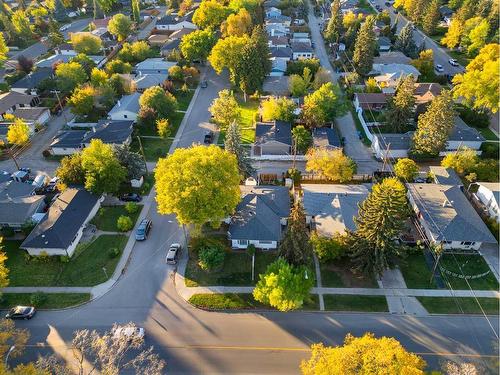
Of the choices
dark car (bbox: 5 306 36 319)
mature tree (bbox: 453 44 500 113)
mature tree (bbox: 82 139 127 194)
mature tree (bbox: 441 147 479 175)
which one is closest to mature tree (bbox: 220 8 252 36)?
mature tree (bbox: 453 44 500 113)

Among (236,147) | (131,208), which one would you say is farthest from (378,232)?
(131,208)

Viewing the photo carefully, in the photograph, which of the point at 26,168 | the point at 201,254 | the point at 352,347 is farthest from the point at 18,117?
the point at 352,347

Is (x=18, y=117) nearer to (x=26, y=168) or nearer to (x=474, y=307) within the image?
(x=26, y=168)

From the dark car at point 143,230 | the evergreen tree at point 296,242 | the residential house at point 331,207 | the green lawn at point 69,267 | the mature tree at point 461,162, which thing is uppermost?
the evergreen tree at point 296,242

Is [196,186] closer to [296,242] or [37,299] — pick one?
[296,242]

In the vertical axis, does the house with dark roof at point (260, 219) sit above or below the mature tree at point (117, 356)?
above

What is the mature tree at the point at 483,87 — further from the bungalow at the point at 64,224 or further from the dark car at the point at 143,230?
the bungalow at the point at 64,224

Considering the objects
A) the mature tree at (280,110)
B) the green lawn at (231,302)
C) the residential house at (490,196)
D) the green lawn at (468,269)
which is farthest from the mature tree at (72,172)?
the residential house at (490,196)
